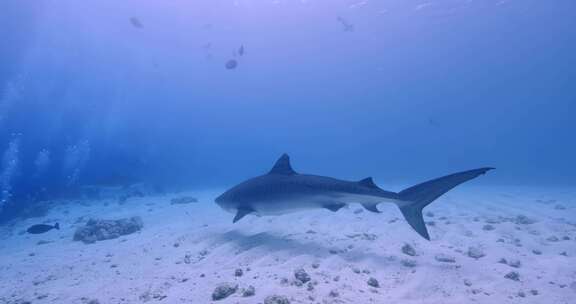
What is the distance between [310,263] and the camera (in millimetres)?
6055

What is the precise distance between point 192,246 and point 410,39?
Result: 179 ft

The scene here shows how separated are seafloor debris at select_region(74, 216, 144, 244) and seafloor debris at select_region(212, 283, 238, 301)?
6840mm

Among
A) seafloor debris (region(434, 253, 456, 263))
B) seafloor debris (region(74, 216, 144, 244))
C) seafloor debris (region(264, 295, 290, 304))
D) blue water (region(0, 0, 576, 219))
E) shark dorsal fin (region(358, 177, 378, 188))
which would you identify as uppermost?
blue water (region(0, 0, 576, 219))

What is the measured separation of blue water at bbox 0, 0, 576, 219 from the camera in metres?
38.0

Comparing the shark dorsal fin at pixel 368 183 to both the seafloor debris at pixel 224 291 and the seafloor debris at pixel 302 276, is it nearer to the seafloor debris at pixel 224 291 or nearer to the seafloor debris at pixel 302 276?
the seafloor debris at pixel 302 276

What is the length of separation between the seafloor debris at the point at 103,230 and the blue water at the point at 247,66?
45.7 feet

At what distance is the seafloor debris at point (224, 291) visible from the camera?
462 centimetres

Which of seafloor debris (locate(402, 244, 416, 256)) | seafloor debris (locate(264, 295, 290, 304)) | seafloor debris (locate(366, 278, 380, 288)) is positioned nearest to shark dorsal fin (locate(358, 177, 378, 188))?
seafloor debris (locate(402, 244, 416, 256))

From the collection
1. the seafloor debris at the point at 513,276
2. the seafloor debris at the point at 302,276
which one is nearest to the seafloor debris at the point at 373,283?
the seafloor debris at the point at 302,276

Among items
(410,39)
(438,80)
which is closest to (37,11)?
(410,39)

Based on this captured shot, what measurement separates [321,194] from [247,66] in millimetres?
88885

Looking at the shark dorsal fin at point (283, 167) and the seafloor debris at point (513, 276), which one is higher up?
the shark dorsal fin at point (283, 167)

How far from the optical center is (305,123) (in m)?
188

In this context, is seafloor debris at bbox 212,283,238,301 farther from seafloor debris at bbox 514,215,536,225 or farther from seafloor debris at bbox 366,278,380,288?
seafloor debris at bbox 514,215,536,225
